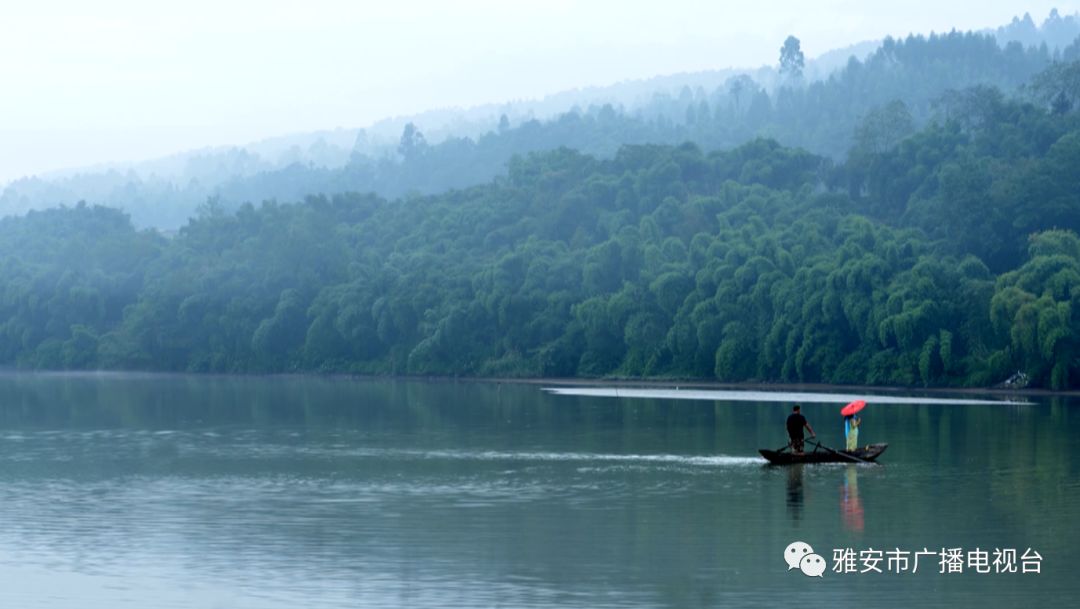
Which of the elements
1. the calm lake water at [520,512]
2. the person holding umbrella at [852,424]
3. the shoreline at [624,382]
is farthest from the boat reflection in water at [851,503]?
the shoreline at [624,382]

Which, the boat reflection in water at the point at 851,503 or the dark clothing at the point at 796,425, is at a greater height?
the dark clothing at the point at 796,425

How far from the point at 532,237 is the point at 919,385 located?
46391 mm

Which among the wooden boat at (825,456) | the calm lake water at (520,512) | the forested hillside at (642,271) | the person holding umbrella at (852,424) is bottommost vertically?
the calm lake water at (520,512)

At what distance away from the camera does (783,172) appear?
130m

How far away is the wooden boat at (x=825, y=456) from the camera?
38.2m

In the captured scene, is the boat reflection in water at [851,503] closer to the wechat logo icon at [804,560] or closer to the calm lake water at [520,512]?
the calm lake water at [520,512]

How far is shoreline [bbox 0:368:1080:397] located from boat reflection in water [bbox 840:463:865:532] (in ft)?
131

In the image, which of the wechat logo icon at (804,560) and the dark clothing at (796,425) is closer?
the wechat logo icon at (804,560)

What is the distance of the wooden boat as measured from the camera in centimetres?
3822

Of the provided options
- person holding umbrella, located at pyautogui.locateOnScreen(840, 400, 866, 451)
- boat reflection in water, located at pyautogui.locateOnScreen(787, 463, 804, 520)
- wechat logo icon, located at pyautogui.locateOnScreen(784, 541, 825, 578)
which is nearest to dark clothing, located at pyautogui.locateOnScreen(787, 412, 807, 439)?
boat reflection in water, located at pyautogui.locateOnScreen(787, 463, 804, 520)

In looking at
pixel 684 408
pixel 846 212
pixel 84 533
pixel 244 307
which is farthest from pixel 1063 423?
pixel 244 307

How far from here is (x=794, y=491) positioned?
3362 cm

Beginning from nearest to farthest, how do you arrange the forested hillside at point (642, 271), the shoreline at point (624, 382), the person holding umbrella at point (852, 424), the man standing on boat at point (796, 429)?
1. the man standing on boat at point (796, 429)
2. the person holding umbrella at point (852, 424)
3. the shoreline at point (624, 382)
4. the forested hillside at point (642, 271)

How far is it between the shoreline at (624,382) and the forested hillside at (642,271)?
0.85 meters
